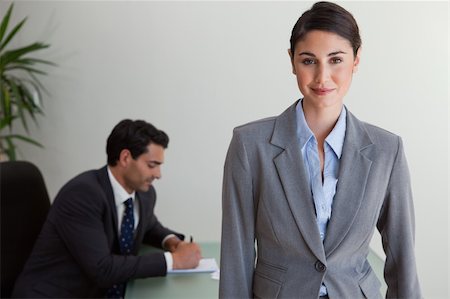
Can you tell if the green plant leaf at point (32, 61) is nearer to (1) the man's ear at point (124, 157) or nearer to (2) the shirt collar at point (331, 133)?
(1) the man's ear at point (124, 157)

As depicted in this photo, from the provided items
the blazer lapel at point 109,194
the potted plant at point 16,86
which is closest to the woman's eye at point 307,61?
the blazer lapel at point 109,194

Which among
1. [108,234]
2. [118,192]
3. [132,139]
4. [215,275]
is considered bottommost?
[215,275]

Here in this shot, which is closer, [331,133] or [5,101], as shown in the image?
[331,133]

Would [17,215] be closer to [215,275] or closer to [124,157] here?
[124,157]

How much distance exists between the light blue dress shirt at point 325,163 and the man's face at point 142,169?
1360 mm

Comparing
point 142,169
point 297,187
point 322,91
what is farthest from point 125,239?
point 322,91

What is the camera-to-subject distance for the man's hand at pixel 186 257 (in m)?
2.24

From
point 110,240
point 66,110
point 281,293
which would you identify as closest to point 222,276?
point 281,293

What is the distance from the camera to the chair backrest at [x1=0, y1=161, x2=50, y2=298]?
7.81 feet

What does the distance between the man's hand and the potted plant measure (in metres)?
1.62

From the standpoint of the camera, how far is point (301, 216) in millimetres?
1246

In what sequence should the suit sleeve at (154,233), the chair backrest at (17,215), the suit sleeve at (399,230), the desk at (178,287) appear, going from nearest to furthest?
1. the suit sleeve at (399,230)
2. the desk at (178,287)
3. the chair backrest at (17,215)
4. the suit sleeve at (154,233)

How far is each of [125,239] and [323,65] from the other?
153 cm

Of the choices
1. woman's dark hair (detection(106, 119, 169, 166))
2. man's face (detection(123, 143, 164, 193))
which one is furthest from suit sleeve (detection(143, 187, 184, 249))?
woman's dark hair (detection(106, 119, 169, 166))
